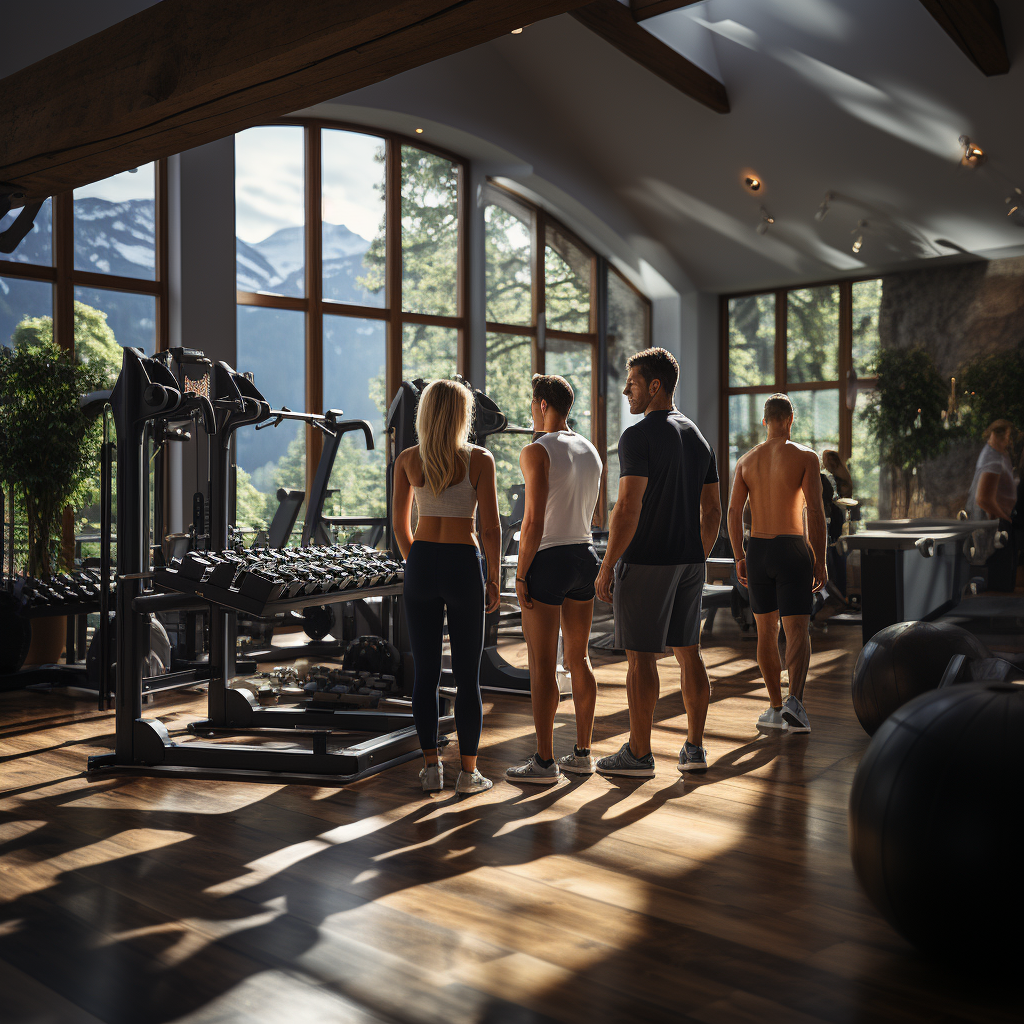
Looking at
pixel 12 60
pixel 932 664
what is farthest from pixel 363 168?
pixel 932 664

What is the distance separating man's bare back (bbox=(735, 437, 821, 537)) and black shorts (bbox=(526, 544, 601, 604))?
1.15 meters

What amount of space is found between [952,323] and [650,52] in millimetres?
4096

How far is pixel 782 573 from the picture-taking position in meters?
4.63

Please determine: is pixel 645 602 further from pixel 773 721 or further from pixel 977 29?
pixel 977 29

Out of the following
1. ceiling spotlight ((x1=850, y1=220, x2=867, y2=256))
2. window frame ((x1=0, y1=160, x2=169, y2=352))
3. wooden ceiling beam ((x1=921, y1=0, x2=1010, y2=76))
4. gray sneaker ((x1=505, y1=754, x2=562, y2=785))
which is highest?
wooden ceiling beam ((x1=921, y1=0, x2=1010, y2=76))

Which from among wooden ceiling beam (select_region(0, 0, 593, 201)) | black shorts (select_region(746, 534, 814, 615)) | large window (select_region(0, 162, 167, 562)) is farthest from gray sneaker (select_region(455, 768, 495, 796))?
large window (select_region(0, 162, 167, 562))

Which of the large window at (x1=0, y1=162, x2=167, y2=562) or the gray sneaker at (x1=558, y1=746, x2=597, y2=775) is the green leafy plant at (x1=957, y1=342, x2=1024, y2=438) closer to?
the gray sneaker at (x1=558, y1=746, x2=597, y2=775)

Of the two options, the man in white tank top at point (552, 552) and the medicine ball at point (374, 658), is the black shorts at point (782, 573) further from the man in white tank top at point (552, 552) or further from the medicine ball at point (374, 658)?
the medicine ball at point (374, 658)

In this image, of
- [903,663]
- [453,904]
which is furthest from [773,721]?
[453,904]

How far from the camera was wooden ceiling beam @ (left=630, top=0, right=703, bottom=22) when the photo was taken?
Answer: 8.30m

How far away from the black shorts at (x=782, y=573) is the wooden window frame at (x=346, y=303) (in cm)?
584

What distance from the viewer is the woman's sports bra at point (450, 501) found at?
3.54 metres

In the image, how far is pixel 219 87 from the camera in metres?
3.21

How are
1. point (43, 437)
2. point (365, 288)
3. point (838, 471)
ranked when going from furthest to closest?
point (365, 288), point (838, 471), point (43, 437)
